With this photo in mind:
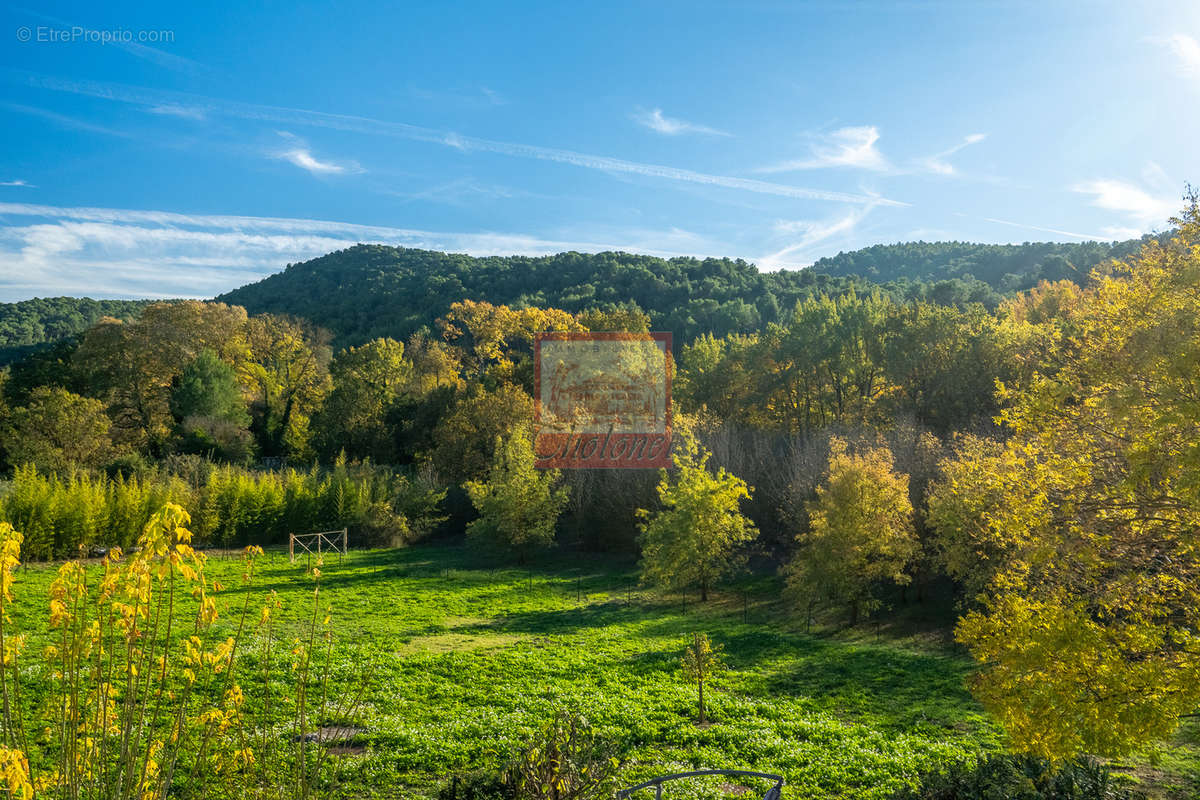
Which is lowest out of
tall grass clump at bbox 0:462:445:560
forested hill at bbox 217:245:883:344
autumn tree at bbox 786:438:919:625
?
tall grass clump at bbox 0:462:445:560

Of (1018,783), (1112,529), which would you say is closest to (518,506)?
(1112,529)

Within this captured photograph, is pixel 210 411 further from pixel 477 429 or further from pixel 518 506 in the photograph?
pixel 518 506

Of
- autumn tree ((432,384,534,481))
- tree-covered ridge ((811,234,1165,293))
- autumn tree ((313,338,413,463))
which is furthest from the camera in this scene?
tree-covered ridge ((811,234,1165,293))

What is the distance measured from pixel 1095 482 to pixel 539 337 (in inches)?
1716

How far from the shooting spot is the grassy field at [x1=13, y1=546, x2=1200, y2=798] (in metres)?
9.84

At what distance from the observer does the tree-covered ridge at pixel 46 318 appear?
6097 centimetres

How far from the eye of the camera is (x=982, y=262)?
7388 cm

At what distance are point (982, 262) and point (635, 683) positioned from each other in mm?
75038

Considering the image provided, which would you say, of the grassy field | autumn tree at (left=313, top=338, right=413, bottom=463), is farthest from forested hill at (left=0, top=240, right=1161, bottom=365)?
the grassy field

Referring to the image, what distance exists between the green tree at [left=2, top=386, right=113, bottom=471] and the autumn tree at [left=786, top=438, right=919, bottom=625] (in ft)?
121

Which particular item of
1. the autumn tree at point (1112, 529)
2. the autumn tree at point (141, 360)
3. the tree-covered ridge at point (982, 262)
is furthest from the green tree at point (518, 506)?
the tree-covered ridge at point (982, 262)

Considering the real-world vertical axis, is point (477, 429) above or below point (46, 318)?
below

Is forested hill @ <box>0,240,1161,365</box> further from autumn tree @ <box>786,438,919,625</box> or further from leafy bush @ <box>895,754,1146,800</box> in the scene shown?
leafy bush @ <box>895,754,1146,800</box>

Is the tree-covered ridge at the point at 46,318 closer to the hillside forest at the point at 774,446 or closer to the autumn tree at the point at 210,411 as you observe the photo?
the hillside forest at the point at 774,446
